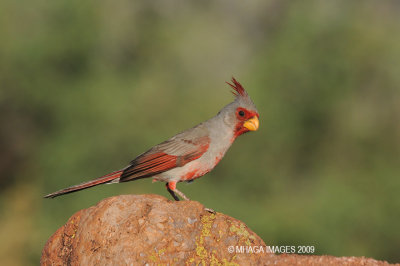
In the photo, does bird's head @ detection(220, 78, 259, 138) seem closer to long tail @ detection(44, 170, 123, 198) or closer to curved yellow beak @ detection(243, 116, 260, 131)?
curved yellow beak @ detection(243, 116, 260, 131)

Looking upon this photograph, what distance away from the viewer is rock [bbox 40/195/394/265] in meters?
4.66

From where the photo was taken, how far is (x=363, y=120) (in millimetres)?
19953

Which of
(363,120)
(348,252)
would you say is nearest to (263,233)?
(348,252)

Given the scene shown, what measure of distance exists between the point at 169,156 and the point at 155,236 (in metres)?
1.50

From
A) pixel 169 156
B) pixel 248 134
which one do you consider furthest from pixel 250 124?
pixel 248 134

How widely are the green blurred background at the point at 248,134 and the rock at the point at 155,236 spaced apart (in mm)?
10341

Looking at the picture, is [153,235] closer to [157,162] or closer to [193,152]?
[157,162]

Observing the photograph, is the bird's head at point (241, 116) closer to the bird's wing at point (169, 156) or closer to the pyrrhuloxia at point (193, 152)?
the pyrrhuloxia at point (193, 152)

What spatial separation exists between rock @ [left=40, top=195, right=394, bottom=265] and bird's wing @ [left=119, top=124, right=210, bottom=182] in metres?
0.84

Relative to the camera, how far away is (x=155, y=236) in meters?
4.70

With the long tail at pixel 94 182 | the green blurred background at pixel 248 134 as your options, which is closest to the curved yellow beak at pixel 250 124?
the long tail at pixel 94 182

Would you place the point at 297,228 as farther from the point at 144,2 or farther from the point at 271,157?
the point at 144,2

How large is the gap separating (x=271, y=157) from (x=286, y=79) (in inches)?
103

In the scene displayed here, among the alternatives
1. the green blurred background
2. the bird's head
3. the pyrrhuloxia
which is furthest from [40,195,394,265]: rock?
the green blurred background
